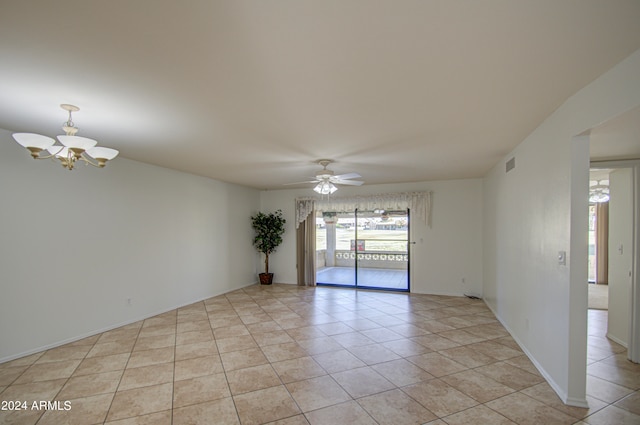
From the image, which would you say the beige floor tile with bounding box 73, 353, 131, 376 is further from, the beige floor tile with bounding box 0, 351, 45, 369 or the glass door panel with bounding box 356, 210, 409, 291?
the glass door panel with bounding box 356, 210, 409, 291

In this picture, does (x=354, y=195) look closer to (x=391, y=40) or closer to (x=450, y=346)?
(x=450, y=346)

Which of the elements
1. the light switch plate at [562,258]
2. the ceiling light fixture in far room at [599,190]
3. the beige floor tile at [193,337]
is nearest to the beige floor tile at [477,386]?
the light switch plate at [562,258]

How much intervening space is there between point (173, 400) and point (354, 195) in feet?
17.7

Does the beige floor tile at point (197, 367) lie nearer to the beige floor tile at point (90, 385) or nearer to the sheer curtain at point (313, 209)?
the beige floor tile at point (90, 385)

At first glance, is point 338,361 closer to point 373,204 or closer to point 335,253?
point 373,204

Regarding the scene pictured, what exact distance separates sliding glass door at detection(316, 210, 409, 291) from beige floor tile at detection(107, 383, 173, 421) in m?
5.06

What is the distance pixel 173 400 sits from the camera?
8.25ft

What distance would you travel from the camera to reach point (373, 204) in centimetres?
682

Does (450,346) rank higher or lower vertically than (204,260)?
lower

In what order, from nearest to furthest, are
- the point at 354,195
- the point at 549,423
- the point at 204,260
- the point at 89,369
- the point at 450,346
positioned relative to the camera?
1. the point at 549,423
2. the point at 89,369
3. the point at 450,346
4. the point at 204,260
5. the point at 354,195

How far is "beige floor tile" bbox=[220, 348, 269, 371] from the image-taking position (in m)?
3.16

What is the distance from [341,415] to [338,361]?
942mm

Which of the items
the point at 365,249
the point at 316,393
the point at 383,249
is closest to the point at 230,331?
the point at 316,393

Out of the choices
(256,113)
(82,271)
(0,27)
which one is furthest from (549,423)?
(82,271)
